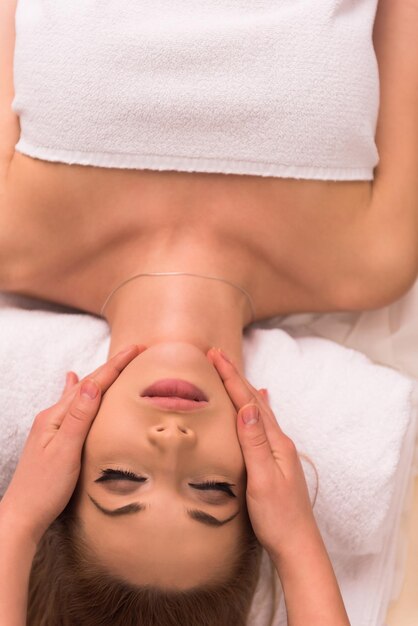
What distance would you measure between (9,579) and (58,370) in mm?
A: 438

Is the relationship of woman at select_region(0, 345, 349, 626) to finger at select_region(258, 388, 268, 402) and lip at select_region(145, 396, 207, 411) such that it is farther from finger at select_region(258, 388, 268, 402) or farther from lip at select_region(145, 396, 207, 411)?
finger at select_region(258, 388, 268, 402)

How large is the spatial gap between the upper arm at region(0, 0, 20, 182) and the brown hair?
2.28 ft

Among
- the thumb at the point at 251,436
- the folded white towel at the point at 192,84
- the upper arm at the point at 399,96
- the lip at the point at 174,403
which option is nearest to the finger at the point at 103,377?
the lip at the point at 174,403

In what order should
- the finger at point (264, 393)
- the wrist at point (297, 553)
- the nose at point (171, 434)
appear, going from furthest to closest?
1. the finger at point (264, 393)
2. the wrist at point (297, 553)
3. the nose at point (171, 434)

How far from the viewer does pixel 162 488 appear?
3.81ft

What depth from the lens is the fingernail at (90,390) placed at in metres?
1.24

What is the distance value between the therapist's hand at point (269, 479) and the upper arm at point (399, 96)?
1.86 ft

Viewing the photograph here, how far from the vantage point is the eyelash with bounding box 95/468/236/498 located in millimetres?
1167

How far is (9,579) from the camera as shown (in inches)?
48.3

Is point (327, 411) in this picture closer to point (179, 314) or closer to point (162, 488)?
point (179, 314)

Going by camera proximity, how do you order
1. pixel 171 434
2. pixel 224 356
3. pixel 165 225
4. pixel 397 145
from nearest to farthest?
pixel 171 434 < pixel 224 356 < pixel 165 225 < pixel 397 145

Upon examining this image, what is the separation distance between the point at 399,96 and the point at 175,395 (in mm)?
814

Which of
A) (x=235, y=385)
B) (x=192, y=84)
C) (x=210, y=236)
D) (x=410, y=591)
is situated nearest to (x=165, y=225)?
(x=210, y=236)

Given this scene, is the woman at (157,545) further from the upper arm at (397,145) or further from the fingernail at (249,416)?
the upper arm at (397,145)
